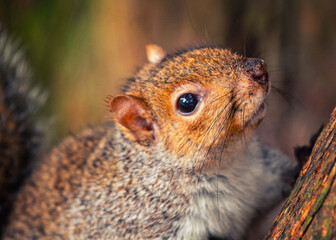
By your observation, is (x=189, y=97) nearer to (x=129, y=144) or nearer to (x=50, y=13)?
(x=129, y=144)

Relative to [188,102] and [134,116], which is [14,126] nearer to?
[134,116]

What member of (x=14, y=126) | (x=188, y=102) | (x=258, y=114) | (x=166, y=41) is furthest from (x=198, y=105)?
(x=166, y=41)

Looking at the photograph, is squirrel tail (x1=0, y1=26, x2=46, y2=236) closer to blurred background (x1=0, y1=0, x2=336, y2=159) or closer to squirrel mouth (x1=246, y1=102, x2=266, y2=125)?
blurred background (x1=0, y1=0, x2=336, y2=159)

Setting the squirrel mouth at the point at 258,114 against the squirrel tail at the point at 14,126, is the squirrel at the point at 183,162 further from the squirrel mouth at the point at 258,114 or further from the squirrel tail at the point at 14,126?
the squirrel tail at the point at 14,126

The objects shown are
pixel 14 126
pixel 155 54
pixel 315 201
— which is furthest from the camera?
pixel 14 126

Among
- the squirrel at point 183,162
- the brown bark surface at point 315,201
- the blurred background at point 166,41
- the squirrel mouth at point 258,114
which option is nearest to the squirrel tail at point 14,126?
the blurred background at point 166,41
